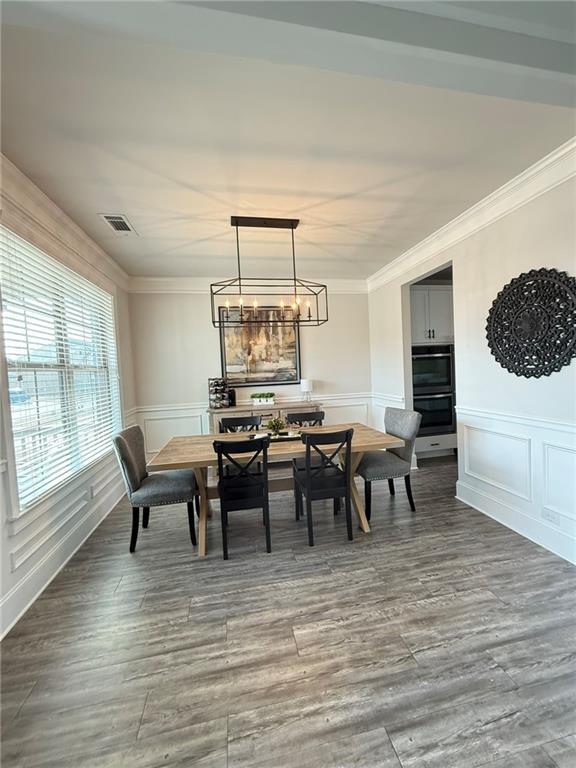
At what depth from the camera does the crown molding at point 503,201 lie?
7.32ft

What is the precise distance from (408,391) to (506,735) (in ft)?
11.6

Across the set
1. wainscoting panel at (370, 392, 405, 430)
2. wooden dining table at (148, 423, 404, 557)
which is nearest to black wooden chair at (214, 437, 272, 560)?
wooden dining table at (148, 423, 404, 557)

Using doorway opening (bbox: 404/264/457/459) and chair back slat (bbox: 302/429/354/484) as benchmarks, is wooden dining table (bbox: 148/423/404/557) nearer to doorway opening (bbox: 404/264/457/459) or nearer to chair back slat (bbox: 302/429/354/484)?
chair back slat (bbox: 302/429/354/484)

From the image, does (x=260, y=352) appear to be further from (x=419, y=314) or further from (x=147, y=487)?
(x=147, y=487)

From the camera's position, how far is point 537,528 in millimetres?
2598

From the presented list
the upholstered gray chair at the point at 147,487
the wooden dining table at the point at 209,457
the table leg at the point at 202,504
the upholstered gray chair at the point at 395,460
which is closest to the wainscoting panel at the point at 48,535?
the upholstered gray chair at the point at 147,487

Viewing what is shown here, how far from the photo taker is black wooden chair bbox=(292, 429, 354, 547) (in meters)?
2.60

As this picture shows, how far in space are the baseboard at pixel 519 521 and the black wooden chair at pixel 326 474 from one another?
1366 millimetres

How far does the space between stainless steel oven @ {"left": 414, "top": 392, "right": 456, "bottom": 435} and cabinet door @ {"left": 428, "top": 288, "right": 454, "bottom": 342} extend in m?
0.86

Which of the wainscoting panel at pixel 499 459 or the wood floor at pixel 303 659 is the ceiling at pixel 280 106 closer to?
the wainscoting panel at pixel 499 459

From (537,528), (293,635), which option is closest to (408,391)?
(537,528)

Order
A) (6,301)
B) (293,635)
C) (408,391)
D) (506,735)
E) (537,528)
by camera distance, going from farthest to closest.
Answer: (408,391)
(537,528)
(6,301)
(293,635)
(506,735)

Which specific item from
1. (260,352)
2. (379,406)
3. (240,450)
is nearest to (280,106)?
(240,450)

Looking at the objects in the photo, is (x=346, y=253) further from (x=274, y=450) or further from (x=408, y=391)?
(x=274, y=450)
